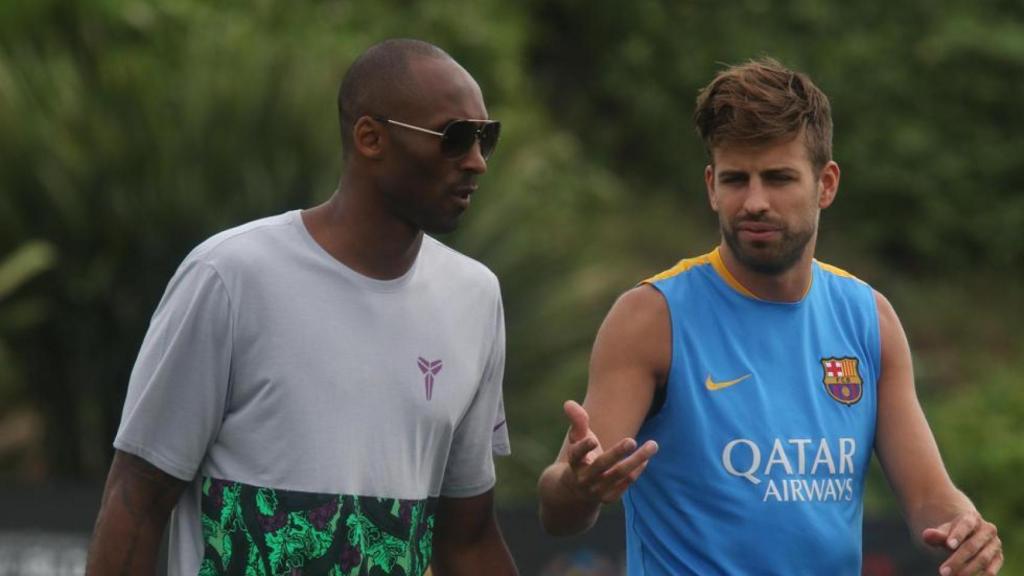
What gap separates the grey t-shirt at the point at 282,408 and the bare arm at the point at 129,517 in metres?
0.04

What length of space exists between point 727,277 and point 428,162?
2.65ft

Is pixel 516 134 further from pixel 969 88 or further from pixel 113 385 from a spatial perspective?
pixel 969 88

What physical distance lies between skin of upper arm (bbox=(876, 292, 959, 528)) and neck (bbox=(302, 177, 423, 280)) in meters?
1.17

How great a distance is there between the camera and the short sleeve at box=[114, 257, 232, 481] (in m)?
4.05

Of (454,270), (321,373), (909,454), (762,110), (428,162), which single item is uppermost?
(762,110)

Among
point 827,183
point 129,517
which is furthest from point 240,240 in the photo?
point 827,183

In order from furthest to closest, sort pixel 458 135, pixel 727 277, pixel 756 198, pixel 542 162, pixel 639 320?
1. pixel 542 162
2. pixel 727 277
3. pixel 639 320
4. pixel 756 198
5. pixel 458 135

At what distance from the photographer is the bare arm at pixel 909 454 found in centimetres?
430

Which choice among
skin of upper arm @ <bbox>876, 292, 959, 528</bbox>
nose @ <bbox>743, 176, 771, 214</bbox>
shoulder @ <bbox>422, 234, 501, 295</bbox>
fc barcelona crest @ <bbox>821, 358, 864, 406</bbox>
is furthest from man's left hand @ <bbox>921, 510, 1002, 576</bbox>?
shoulder @ <bbox>422, 234, 501, 295</bbox>

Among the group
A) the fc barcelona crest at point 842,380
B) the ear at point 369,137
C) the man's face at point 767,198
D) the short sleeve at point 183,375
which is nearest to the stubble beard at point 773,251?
the man's face at point 767,198

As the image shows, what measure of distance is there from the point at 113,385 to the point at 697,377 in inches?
307

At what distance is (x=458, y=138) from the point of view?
414 cm

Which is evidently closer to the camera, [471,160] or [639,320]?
[471,160]

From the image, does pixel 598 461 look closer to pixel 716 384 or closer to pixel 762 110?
pixel 716 384
